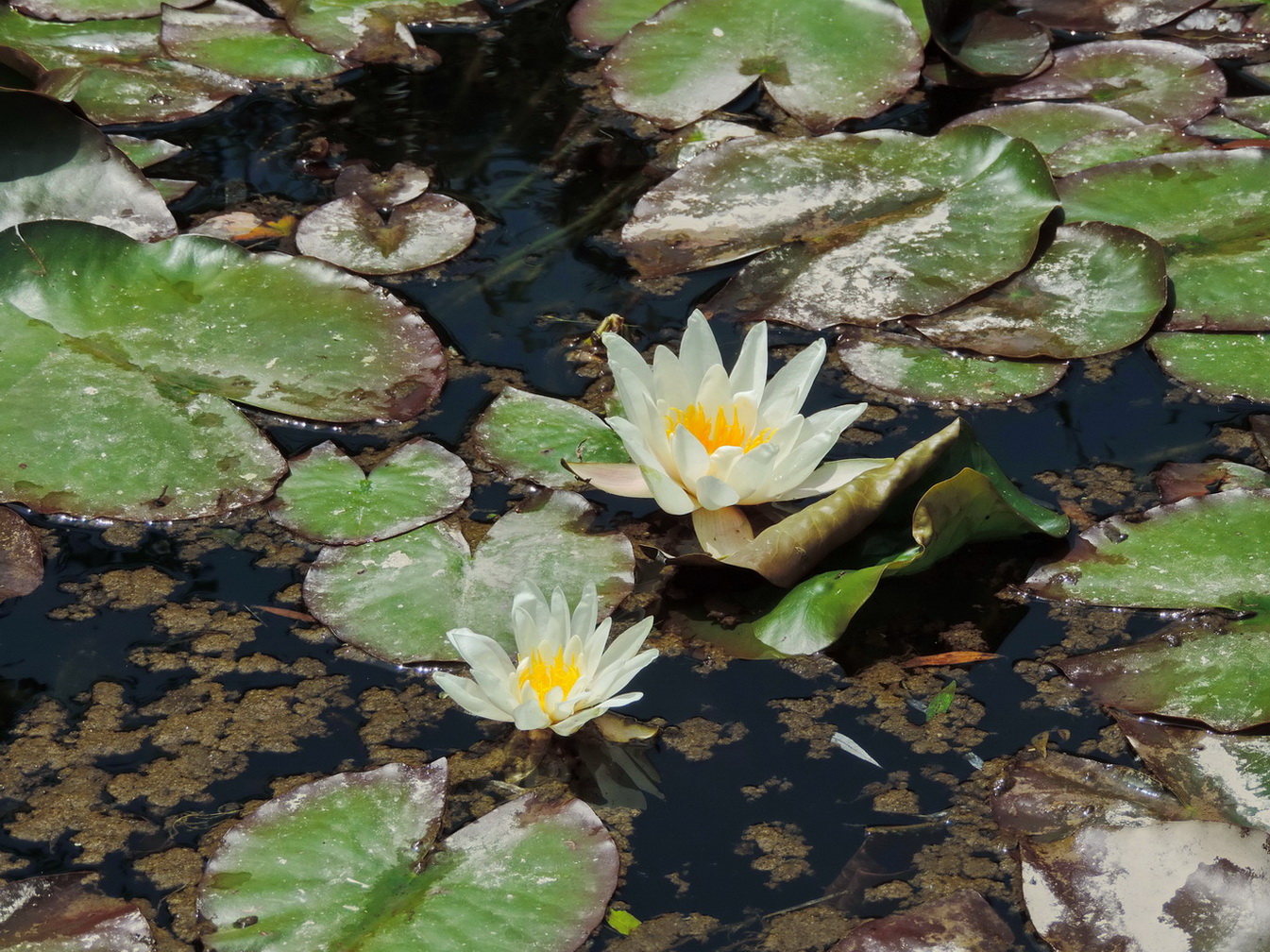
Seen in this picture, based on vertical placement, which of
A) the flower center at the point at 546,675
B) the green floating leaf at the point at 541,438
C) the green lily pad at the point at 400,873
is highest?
the flower center at the point at 546,675

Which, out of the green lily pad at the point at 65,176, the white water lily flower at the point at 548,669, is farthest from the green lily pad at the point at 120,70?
the white water lily flower at the point at 548,669

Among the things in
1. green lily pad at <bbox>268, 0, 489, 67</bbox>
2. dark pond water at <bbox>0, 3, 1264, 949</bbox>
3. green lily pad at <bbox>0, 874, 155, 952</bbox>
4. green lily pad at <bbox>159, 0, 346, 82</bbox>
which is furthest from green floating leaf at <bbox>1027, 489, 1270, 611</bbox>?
green lily pad at <bbox>159, 0, 346, 82</bbox>

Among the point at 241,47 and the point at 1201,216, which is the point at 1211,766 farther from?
the point at 241,47

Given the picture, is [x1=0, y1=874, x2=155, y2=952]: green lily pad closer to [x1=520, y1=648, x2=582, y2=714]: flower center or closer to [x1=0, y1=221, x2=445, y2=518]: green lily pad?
[x1=520, y1=648, x2=582, y2=714]: flower center

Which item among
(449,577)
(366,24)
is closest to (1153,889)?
(449,577)

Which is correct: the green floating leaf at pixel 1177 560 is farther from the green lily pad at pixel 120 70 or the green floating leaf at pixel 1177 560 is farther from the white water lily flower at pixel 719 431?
the green lily pad at pixel 120 70

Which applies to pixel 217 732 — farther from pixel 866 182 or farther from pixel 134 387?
pixel 866 182

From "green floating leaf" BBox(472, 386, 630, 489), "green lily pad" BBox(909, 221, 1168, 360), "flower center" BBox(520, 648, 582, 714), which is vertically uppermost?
"green lily pad" BBox(909, 221, 1168, 360)
